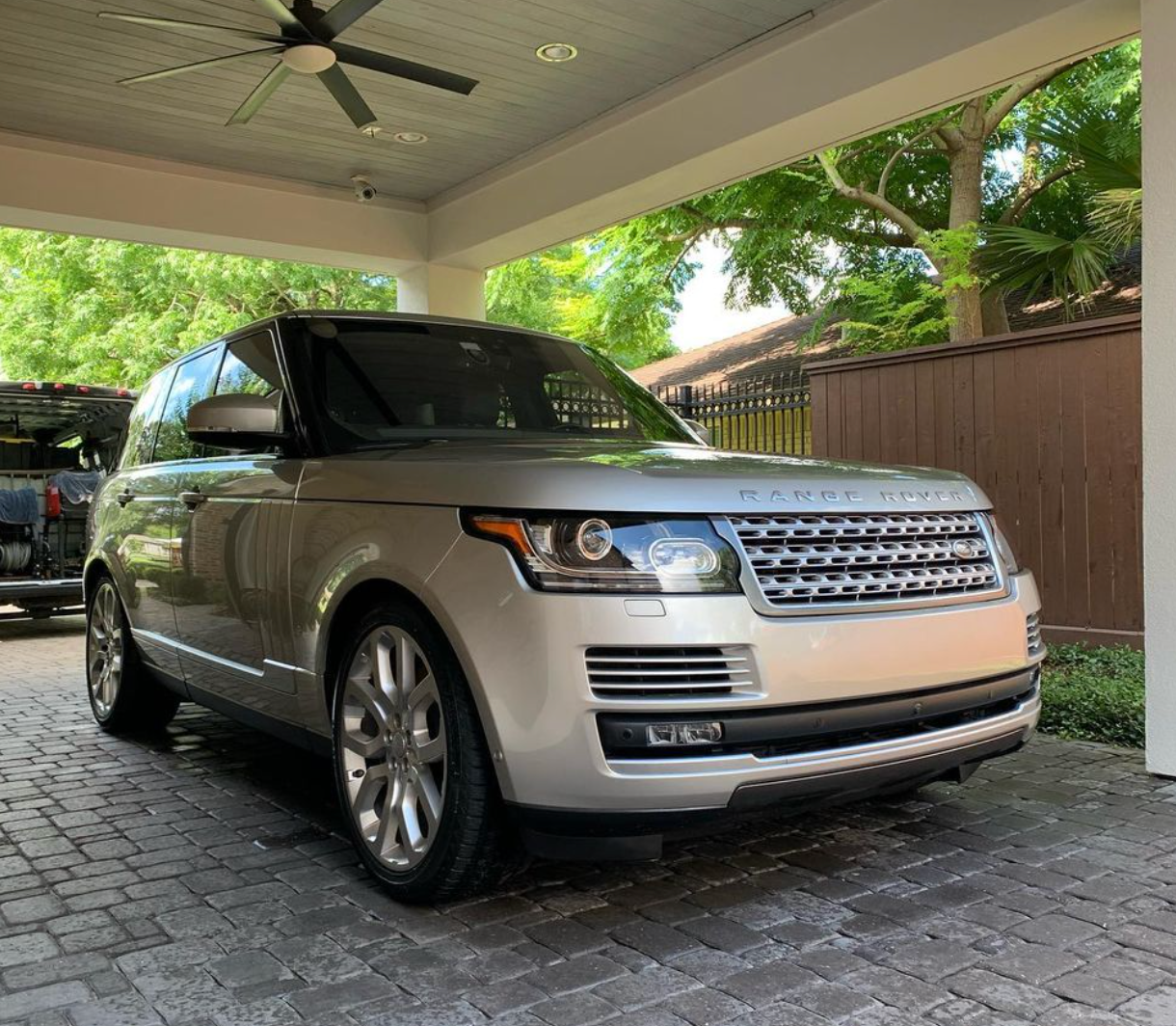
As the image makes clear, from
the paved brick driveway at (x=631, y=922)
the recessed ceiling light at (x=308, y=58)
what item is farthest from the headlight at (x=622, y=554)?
the recessed ceiling light at (x=308, y=58)

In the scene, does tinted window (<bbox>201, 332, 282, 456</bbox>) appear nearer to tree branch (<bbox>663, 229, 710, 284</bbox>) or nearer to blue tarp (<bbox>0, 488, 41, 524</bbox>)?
blue tarp (<bbox>0, 488, 41, 524</bbox>)

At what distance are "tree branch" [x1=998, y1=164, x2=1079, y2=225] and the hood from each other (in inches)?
497

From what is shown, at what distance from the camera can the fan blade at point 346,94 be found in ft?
20.5

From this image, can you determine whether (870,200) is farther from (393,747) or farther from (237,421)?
(393,747)

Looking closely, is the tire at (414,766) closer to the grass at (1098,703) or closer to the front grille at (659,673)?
the front grille at (659,673)

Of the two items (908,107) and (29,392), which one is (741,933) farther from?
(29,392)

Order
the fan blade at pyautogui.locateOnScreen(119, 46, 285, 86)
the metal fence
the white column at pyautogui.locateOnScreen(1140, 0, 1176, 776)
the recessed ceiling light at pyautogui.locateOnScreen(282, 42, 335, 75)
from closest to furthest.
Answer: the white column at pyautogui.locateOnScreen(1140, 0, 1176, 776)
the recessed ceiling light at pyautogui.locateOnScreen(282, 42, 335, 75)
the fan blade at pyautogui.locateOnScreen(119, 46, 285, 86)
the metal fence

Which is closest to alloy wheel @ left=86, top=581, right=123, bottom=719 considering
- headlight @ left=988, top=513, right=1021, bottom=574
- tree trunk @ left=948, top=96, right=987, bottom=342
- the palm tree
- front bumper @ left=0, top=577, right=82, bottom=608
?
headlight @ left=988, top=513, right=1021, bottom=574

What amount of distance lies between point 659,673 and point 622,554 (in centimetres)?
32

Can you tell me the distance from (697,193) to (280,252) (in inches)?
159

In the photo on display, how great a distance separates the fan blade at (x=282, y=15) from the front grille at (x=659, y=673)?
176 inches

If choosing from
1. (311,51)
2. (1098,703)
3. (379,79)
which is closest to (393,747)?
(1098,703)

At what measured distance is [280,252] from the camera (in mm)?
9852

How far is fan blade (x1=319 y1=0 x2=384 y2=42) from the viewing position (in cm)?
543
